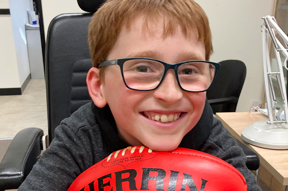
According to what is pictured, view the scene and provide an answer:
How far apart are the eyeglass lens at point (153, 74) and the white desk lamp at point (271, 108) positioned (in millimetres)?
530

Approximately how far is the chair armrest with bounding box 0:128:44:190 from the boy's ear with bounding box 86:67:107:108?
0.30 metres

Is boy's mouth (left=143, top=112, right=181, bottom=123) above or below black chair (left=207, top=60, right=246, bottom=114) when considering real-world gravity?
above

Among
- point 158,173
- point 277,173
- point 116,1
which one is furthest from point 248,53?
point 158,173

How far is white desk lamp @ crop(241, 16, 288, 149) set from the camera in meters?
0.99

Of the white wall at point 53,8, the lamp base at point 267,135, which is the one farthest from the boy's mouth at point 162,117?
the white wall at point 53,8

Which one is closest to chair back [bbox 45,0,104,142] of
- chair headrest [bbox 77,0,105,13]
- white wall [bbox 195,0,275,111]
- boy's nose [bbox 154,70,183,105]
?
chair headrest [bbox 77,0,105,13]

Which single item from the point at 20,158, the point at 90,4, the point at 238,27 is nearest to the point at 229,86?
the point at 238,27

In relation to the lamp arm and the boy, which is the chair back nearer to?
the boy

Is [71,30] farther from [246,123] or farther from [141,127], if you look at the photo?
[246,123]

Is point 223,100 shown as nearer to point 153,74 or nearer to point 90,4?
point 90,4

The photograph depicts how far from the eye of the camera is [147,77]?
0.58 meters

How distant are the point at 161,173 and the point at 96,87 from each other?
321 millimetres

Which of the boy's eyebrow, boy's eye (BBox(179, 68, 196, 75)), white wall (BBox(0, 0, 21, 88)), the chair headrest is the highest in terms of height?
the chair headrest

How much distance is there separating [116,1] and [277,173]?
2.32 ft
